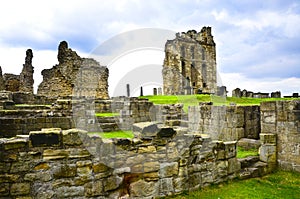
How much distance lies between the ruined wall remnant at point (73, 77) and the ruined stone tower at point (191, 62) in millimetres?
22308

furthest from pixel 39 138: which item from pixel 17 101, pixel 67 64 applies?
pixel 67 64

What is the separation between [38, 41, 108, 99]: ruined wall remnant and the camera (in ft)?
80.2

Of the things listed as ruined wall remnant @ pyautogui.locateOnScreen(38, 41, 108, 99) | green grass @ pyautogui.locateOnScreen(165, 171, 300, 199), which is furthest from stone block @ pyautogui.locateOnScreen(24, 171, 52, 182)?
ruined wall remnant @ pyautogui.locateOnScreen(38, 41, 108, 99)

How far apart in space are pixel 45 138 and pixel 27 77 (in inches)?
1027

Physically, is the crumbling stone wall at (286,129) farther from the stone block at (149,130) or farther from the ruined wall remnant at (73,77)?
the ruined wall remnant at (73,77)

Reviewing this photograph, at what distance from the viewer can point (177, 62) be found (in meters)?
49.5

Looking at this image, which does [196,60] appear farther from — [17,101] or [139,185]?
[139,185]

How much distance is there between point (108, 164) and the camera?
17.1 feet

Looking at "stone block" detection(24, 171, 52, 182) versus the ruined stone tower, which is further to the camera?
the ruined stone tower

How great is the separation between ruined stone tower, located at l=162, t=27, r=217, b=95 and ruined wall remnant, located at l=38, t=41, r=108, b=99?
2231 cm

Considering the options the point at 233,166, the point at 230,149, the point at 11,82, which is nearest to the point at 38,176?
the point at 230,149

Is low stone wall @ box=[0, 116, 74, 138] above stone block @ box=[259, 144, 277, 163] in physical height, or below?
above

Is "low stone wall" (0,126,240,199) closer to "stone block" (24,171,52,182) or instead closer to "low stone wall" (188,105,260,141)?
"stone block" (24,171,52,182)

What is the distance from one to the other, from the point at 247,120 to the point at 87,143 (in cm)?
747
